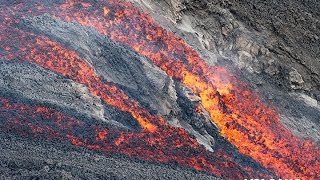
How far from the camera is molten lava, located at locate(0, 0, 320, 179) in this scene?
14.4 meters

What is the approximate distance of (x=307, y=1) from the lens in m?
18.3

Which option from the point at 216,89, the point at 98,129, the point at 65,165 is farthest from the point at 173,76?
the point at 65,165

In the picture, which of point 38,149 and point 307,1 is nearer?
point 38,149

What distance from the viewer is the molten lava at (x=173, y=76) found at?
47.3ft

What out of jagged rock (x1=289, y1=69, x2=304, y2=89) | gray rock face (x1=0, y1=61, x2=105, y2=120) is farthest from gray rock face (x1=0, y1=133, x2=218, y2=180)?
jagged rock (x1=289, y1=69, x2=304, y2=89)

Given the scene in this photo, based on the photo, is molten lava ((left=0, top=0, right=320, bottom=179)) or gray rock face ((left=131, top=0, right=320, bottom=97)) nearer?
molten lava ((left=0, top=0, right=320, bottom=179))

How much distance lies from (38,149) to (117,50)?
5540 millimetres

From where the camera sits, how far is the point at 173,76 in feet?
52.0

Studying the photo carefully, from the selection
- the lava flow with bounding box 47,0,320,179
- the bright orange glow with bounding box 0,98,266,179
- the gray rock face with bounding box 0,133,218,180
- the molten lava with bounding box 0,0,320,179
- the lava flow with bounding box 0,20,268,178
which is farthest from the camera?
the lava flow with bounding box 47,0,320,179

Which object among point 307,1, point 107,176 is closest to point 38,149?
point 107,176

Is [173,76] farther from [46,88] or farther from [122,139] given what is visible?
[46,88]

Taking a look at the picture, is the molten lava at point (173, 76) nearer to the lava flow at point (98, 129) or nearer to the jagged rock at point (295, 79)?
the lava flow at point (98, 129)

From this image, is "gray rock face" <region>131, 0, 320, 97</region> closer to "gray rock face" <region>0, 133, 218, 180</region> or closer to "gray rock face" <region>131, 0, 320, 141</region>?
"gray rock face" <region>131, 0, 320, 141</region>

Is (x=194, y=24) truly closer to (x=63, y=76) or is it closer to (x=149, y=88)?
(x=149, y=88)
